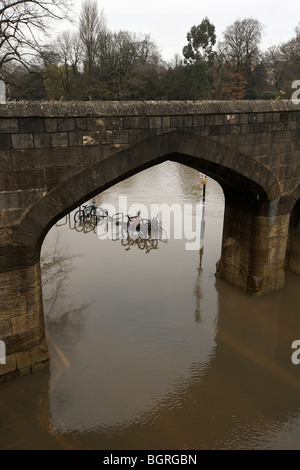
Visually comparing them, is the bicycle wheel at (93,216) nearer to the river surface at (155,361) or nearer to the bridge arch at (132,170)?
the river surface at (155,361)

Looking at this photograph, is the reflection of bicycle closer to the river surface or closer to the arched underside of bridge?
the river surface

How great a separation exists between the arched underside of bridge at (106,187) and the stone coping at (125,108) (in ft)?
1.56

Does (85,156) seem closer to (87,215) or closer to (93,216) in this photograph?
(87,215)

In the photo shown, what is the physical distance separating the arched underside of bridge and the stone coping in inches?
18.8

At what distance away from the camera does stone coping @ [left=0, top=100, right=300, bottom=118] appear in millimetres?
5629

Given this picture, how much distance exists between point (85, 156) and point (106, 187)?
84cm

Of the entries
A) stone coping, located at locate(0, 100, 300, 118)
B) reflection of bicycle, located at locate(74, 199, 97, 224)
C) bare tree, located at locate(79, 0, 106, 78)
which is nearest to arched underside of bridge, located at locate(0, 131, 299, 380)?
stone coping, located at locate(0, 100, 300, 118)

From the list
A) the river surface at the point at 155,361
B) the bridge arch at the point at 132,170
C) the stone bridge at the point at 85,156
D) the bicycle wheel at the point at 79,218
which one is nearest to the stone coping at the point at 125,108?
the stone bridge at the point at 85,156

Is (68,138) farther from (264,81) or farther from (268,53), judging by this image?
(268,53)

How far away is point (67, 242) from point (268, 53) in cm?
3843

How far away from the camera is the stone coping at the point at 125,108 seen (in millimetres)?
5629

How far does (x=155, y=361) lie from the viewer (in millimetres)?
7414

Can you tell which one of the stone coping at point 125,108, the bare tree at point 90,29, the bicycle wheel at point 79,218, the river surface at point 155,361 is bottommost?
the river surface at point 155,361

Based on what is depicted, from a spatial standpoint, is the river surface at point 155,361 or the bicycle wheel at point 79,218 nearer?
the river surface at point 155,361
